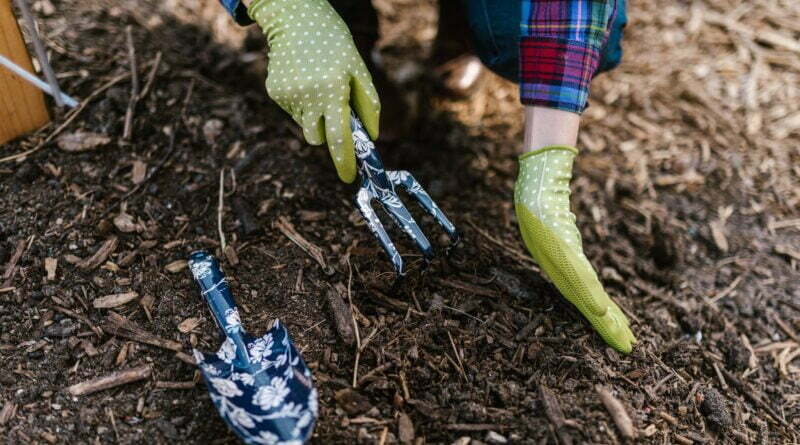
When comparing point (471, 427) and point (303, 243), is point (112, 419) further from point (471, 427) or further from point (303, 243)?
point (471, 427)

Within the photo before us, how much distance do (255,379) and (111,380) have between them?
1.02ft

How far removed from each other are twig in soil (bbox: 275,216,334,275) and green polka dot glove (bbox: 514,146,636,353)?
485mm

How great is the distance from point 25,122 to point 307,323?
3.08 ft

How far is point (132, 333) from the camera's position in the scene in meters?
1.42

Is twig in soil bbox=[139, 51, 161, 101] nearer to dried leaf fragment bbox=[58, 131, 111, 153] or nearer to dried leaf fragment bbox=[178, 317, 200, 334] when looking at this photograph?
dried leaf fragment bbox=[58, 131, 111, 153]

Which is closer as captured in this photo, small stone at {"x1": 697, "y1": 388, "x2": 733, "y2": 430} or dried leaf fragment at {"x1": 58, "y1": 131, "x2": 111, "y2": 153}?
small stone at {"x1": 697, "y1": 388, "x2": 733, "y2": 430}

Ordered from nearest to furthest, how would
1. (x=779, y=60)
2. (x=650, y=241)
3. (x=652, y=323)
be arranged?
(x=652, y=323) < (x=650, y=241) < (x=779, y=60)

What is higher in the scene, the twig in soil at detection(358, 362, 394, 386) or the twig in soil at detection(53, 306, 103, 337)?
the twig in soil at detection(53, 306, 103, 337)

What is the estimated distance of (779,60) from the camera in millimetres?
2475

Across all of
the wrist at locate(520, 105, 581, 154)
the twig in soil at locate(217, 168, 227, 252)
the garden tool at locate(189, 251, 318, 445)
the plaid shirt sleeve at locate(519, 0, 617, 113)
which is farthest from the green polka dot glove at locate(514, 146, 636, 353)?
the twig in soil at locate(217, 168, 227, 252)

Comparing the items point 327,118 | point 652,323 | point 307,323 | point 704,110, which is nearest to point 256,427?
point 307,323

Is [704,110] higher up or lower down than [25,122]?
lower down

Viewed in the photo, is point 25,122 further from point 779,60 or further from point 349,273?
point 779,60

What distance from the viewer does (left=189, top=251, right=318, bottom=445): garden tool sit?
1.19 meters
